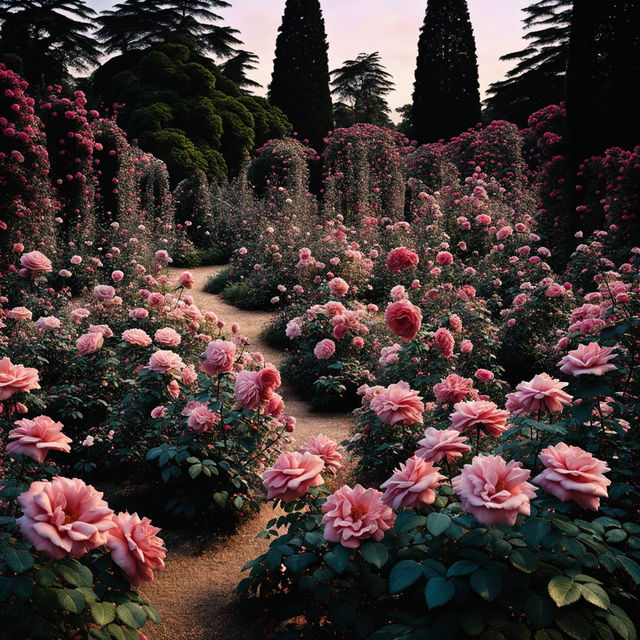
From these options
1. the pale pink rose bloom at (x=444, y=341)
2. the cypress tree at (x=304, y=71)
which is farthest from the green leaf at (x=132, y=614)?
the cypress tree at (x=304, y=71)

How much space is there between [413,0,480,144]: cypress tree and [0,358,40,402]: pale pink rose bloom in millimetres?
17845

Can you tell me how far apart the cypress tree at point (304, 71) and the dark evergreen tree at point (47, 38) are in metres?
7.39

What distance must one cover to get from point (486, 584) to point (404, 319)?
1574mm

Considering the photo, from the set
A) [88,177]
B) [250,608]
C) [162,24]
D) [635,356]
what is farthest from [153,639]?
[162,24]

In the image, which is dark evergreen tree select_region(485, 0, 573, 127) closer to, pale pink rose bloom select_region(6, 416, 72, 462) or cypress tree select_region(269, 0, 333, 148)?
cypress tree select_region(269, 0, 333, 148)

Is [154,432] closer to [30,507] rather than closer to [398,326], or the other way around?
[398,326]

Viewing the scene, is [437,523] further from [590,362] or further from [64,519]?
[64,519]

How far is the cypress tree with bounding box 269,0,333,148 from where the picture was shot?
706 inches

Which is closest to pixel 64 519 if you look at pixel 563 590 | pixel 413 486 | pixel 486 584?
pixel 413 486

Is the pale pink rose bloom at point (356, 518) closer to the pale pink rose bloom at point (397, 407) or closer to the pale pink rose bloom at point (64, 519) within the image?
the pale pink rose bloom at point (397, 407)

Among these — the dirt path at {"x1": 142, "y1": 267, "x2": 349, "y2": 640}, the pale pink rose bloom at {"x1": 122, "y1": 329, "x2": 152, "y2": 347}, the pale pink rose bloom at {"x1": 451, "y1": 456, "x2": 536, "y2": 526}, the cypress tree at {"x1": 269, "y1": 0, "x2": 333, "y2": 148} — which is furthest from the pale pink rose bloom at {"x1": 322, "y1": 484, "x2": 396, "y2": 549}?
the cypress tree at {"x1": 269, "y1": 0, "x2": 333, "y2": 148}

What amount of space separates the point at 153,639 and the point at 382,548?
1205 millimetres

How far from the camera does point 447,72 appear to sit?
17672 mm

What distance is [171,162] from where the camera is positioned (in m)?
14.7
